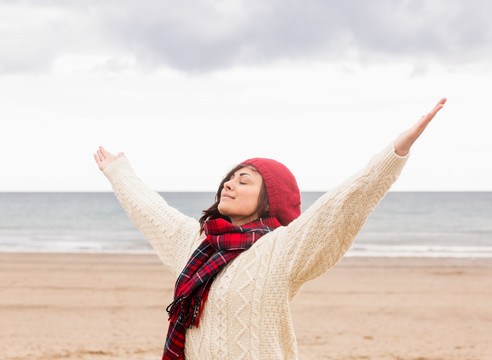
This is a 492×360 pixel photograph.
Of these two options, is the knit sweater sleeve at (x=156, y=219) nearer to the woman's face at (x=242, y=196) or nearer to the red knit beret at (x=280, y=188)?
the woman's face at (x=242, y=196)

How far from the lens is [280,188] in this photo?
211 centimetres

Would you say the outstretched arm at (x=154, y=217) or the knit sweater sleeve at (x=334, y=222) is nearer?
the knit sweater sleeve at (x=334, y=222)

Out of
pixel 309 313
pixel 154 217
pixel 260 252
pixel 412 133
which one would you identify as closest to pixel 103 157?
pixel 154 217

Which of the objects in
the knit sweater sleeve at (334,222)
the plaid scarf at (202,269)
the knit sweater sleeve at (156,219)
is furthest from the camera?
the knit sweater sleeve at (156,219)

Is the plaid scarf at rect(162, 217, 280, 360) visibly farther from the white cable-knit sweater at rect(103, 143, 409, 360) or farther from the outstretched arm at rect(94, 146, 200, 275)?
the outstretched arm at rect(94, 146, 200, 275)

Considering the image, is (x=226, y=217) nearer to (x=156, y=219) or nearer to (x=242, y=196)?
→ (x=242, y=196)

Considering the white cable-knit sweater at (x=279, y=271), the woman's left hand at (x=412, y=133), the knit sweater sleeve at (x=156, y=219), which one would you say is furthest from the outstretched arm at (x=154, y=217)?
the woman's left hand at (x=412, y=133)

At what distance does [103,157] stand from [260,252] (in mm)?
1172

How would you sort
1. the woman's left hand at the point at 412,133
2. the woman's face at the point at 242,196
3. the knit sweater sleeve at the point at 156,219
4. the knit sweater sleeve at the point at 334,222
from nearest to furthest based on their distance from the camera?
the woman's left hand at the point at 412,133, the knit sweater sleeve at the point at 334,222, the woman's face at the point at 242,196, the knit sweater sleeve at the point at 156,219

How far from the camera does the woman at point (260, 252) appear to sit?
69.3 inches

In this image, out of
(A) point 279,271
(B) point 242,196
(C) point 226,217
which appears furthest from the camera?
(C) point 226,217

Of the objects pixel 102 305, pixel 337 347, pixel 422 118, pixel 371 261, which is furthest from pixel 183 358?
pixel 371 261

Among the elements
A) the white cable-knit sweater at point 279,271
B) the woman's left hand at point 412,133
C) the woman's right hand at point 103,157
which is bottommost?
the white cable-knit sweater at point 279,271

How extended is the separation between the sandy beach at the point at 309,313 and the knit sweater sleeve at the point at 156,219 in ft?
12.1
